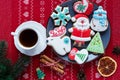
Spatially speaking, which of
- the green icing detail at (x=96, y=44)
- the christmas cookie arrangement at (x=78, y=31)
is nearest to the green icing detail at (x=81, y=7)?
the christmas cookie arrangement at (x=78, y=31)

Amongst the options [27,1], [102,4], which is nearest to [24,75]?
[27,1]

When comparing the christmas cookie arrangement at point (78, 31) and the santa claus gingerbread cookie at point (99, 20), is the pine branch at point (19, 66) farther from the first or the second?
the santa claus gingerbread cookie at point (99, 20)

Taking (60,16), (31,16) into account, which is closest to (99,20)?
(60,16)

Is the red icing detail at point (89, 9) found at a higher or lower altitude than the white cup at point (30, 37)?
lower

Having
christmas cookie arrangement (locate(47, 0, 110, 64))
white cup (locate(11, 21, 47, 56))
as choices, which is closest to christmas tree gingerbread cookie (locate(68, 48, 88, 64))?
christmas cookie arrangement (locate(47, 0, 110, 64))

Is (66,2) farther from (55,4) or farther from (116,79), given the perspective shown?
(116,79)
